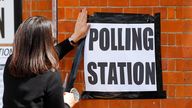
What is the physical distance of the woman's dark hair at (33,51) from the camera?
269cm

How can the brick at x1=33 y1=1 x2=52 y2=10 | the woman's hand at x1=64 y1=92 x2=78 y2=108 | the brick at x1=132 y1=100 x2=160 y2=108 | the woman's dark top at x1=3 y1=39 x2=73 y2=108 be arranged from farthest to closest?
the brick at x1=33 y1=1 x2=52 y2=10, the brick at x1=132 y1=100 x2=160 y2=108, the woman's hand at x1=64 y1=92 x2=78 y2=108, the woman's dark top at x1=3 y1=39 x2=73 y2=108

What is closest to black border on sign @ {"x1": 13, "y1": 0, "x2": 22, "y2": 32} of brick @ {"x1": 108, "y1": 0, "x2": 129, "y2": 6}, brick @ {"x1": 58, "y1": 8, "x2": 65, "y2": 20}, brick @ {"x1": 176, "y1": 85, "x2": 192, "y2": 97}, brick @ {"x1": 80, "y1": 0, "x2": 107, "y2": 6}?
brick @ {"x1": 58, "y1": 8, "x2": 65, "y2": 20}

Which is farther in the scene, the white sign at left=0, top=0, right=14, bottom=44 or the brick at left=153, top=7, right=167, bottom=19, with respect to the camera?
the white sign at left=0, top=0, right=14, bottom=44

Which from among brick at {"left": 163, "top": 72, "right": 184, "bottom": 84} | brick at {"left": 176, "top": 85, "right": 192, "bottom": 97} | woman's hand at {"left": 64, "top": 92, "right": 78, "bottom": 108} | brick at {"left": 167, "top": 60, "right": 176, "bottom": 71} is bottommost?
brick at {"left": 176, "top": 85, "right": 192, "bottom": 97}

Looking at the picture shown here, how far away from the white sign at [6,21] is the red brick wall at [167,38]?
49cm

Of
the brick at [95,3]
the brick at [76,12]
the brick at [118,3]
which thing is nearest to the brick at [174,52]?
the brick at [118,3]

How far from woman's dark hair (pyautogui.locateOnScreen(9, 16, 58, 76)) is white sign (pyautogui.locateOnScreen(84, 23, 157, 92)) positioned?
1.16m

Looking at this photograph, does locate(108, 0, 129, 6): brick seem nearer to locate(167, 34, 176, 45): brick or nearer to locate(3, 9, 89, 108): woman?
locate(167, 34, 176, 45): brick

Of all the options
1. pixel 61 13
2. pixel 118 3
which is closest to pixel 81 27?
pixel 61 13

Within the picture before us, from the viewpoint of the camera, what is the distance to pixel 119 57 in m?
3.88

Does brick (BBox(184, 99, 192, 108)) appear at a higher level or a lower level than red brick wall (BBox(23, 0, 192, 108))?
lower

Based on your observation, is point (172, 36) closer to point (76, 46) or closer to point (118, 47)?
point (118, 47)

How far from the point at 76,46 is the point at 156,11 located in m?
0.77

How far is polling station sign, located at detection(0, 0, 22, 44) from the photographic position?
4.03 metres
